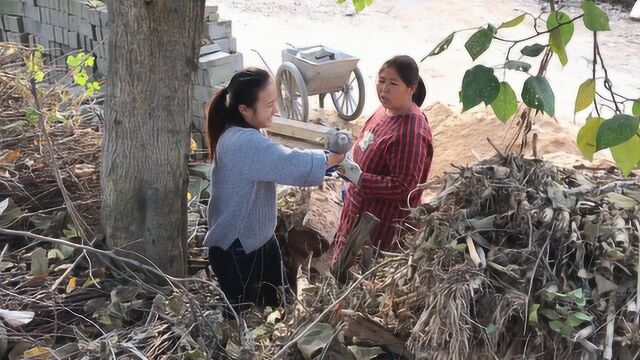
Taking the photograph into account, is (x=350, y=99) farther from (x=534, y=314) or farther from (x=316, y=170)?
(x=534, y=314)

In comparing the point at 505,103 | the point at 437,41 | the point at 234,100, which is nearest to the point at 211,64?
the point at 234,100

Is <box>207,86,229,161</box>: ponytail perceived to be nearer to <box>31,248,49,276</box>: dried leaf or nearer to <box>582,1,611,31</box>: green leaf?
<box>31,248,49,276</box>: dried leaf

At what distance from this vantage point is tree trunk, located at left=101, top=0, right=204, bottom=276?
2193 mm

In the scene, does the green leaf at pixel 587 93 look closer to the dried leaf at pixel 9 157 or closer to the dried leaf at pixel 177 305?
the dried leaf at pixel 177 305

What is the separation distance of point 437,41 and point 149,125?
9.30 meters

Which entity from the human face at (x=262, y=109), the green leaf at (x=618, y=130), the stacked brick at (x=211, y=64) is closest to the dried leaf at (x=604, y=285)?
the green leaf at (x=618, y=130)

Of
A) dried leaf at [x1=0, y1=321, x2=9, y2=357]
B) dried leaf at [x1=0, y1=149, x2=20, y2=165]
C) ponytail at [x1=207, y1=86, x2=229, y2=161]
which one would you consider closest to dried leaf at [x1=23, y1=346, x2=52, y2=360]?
dried leaf at [x1=0, y1=321, x2=9, y2=357]

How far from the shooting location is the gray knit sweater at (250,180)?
2434 millimetres

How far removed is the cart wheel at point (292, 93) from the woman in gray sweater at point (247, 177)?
4561 mm

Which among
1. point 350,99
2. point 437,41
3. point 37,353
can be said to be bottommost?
point 350,99

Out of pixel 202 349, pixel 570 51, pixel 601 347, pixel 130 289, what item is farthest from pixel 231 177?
pixel 570 51

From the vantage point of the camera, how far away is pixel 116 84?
2273 mm

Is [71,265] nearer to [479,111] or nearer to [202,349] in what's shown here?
[202,349]

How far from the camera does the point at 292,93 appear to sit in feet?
25.2
